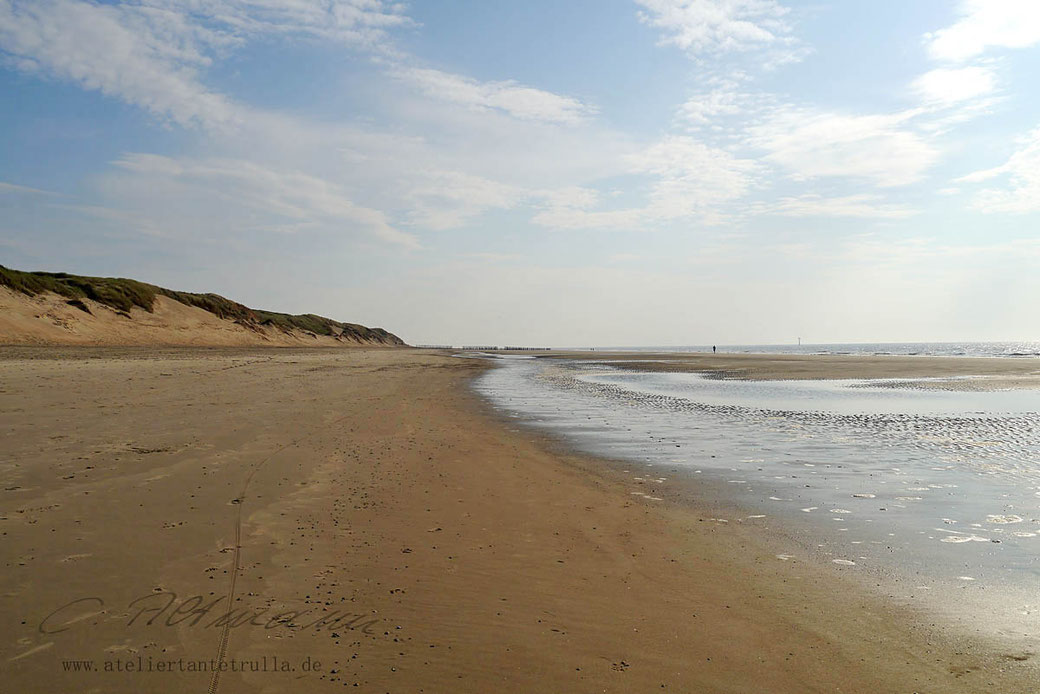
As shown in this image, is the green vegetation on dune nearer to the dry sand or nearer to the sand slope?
the sand slope

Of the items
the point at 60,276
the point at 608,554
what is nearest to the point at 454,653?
the point at 608,554

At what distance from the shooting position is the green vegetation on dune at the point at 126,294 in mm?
44656

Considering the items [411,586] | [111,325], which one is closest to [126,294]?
[111,325]

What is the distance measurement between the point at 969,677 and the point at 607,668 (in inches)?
94.2

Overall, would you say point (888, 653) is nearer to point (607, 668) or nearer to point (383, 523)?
point (607, 668)

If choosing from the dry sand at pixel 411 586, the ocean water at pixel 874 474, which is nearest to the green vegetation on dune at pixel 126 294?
the ocean water at pixel 874 474

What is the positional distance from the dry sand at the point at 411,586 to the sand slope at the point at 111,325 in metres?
36.1

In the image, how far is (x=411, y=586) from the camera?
5094mm

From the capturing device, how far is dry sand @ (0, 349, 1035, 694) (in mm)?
3803

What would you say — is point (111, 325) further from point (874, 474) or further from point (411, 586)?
point (874, 474)

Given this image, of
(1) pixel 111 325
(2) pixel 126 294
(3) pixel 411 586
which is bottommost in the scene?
(3) pixel 411 586

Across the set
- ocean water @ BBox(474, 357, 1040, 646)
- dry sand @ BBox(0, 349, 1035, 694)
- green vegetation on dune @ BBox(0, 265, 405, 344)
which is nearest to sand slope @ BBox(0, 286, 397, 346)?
green vegetation on dune @ BBox(0, 265, 405, 344)

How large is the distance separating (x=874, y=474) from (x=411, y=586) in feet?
28.6

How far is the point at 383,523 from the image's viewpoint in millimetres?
6824
